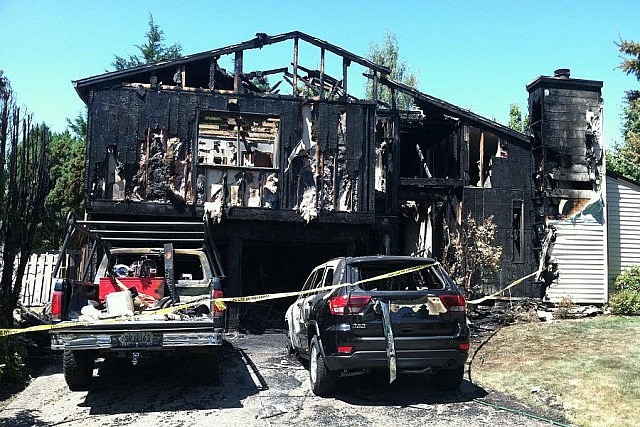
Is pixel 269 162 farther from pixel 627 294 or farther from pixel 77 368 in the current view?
pixel 627 294

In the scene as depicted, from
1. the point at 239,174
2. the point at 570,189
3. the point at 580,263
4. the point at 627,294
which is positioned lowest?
the point at 627,294

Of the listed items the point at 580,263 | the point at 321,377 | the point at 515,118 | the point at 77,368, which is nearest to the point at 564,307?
the point at 580,263

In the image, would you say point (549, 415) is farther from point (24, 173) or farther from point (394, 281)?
point (24, 173)

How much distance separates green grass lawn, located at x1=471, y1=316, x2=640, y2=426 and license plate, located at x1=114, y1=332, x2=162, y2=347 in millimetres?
4405

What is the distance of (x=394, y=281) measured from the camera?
26.0 feet

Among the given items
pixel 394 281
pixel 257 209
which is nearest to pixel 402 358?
pixel 394 281

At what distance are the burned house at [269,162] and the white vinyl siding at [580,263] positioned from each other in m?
0.61

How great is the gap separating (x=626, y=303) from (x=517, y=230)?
123 inches

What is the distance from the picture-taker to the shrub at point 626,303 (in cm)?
1286

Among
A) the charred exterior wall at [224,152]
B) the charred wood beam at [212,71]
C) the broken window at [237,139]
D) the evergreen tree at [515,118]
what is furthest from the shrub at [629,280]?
the evergreen tree at [515,118]

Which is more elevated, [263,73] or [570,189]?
[263,73]

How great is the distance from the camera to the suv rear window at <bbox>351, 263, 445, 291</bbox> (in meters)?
7.12

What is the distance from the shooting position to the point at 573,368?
25.7 ft

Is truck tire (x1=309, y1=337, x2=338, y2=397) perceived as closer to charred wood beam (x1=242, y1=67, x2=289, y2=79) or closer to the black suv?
the black suv
